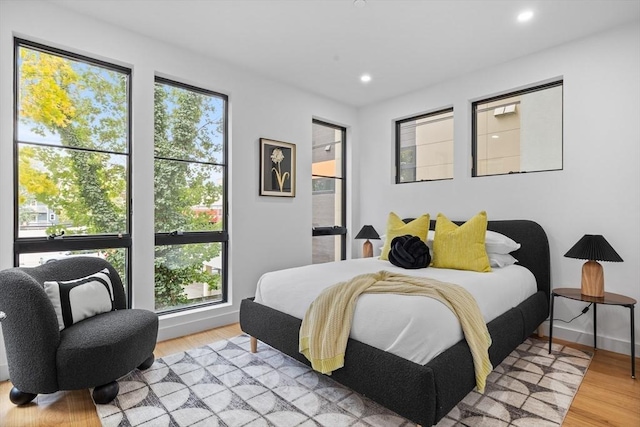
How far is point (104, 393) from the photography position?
6.57 feet

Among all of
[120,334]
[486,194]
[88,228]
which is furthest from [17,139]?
[486,194]

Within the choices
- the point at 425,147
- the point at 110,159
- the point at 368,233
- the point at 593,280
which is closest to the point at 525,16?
the point at 425,147

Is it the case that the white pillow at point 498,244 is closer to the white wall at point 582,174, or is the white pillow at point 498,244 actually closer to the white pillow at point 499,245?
the white pillow at point 499,245

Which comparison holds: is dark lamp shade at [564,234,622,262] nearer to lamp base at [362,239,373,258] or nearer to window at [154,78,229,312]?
lamp base at [362,239,373,258]

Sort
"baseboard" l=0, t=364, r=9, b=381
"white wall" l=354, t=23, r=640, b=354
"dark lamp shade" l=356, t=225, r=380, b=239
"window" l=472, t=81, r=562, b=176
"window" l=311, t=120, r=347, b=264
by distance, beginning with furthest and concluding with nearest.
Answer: "window" l=311, t=120, r=347, b=264
"dark lamp shade" l=356, t=225, r=380, b=239
"window" l=472, t=81, r=562, b=176
"white wall" l=354, t=23, r=640, b=354
"baseboard" l=0, t=364, r=9, b=381

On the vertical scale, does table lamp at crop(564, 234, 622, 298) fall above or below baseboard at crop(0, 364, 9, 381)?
above

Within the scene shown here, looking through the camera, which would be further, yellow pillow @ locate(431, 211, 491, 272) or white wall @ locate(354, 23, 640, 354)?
yellow pillow @ locate(431, 211, 491, 272)

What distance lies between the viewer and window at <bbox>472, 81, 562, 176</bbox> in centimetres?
324

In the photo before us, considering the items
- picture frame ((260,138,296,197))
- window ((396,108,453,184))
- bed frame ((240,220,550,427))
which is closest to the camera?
bed frame ((240,220,550,427))

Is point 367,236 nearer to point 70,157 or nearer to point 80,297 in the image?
point 80,297

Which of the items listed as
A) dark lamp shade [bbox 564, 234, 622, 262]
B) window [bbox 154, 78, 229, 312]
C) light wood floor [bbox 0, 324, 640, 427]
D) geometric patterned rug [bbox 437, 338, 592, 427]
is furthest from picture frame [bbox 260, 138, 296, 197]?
dark lamp shade [bbox 564, 234, 622, 262]

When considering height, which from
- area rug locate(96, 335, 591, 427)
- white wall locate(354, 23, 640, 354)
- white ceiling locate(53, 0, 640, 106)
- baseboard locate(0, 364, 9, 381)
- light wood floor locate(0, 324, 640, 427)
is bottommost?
light wood floor locate(0, 324, 640, 427)

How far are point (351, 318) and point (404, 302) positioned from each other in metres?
0.33

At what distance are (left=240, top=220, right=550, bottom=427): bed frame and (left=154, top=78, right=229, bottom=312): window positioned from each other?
0.92 meters
